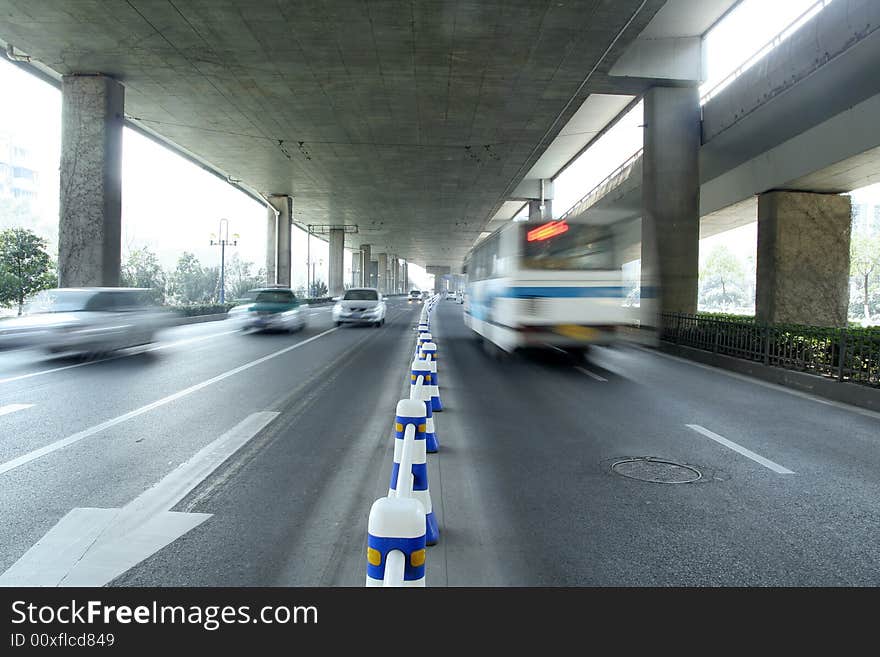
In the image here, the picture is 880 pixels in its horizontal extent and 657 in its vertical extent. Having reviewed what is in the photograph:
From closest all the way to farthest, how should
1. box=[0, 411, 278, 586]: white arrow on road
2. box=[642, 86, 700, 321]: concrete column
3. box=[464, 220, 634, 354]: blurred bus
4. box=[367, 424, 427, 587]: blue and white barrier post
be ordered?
box=[367, 424, 427, 587]: blue and white barrier post
box=[0, 411, 278, 586]: white arrow on road
box=[464, 220, 634, 354]: blurred bus
box=[642, 86, 700, 321]: concrete column

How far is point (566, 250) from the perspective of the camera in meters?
16.0

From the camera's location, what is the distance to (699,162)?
27.5m

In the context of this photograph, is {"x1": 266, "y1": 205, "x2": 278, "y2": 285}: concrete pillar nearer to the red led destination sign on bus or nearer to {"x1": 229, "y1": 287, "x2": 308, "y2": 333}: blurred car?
{"x1": 229, "y1": 287, "x2": 308, "y2": 333}: blurred car

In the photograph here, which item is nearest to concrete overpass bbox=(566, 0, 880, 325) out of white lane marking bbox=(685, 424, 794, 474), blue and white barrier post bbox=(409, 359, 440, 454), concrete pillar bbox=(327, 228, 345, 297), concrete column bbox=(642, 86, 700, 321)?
concrete column bbox=(642, 86, 700, 321)

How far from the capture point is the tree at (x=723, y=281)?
124625mm

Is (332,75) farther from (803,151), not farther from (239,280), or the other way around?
(239,280)

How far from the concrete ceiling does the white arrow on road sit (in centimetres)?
1580

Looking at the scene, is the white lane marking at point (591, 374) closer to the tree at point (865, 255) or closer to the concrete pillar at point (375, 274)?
the tree at point (865, 255)

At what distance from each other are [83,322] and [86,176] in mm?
11285

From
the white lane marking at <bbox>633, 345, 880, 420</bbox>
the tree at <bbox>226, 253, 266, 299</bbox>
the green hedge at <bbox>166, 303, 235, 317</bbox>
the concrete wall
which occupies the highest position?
the concrete wall

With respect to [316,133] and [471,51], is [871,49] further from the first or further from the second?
[316,133]

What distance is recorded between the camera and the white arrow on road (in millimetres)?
3824

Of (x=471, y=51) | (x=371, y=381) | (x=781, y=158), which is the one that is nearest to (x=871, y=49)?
(x=781, y=158)
